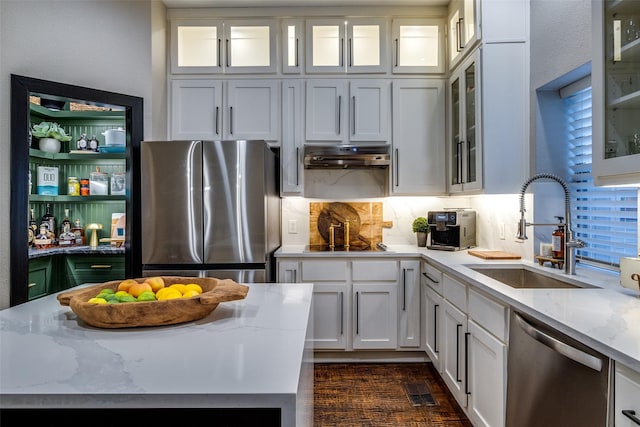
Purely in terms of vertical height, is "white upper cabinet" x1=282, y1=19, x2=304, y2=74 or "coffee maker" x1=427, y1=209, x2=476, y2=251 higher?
"white upper cabinet" x1=282, y1=19, x2=304, y2=74

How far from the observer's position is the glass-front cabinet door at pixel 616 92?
1.38 meters

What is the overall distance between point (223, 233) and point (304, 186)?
101 cm

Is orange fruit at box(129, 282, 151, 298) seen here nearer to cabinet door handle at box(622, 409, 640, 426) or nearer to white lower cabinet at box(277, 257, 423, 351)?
cabinet door handle at box(622, 409, 640, 426)

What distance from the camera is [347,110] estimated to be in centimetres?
328

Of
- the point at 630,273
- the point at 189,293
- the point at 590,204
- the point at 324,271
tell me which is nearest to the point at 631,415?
the point at 630,273

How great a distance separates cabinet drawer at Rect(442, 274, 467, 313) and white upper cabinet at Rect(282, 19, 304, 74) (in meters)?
2.08

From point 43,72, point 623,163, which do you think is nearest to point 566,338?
point 623,163

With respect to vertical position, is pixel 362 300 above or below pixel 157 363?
below

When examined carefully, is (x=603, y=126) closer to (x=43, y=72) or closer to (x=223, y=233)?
(x=223, y=233)

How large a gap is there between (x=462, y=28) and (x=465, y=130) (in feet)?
2.54

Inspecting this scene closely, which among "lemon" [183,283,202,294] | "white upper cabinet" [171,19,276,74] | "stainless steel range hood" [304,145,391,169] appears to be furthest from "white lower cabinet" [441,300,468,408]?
"white upper cabinet" [171,19,276,74]

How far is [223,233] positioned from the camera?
2.72 meters

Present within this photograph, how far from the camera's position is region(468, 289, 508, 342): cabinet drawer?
5.47ft

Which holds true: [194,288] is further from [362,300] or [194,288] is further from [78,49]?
[78,49]
